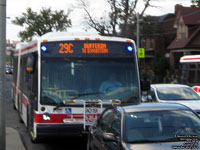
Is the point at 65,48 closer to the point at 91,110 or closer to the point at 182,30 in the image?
the point at 91,110

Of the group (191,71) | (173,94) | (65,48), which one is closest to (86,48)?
(65,48)

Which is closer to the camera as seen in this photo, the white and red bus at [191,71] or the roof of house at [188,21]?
the white and red bus at [191,71]

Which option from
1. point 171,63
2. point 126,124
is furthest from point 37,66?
point 171,63

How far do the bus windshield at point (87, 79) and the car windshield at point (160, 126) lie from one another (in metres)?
3.13

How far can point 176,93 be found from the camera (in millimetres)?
14938

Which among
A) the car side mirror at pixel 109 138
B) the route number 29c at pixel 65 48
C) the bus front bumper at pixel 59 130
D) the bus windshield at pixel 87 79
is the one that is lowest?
the bus front bumper at pixel 59 130

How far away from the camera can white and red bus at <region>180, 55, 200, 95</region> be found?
22.6 meters

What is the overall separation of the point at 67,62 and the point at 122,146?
419cm

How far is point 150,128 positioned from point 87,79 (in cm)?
362

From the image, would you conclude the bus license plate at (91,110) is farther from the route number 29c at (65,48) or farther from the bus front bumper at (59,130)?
the route number 29c at (65,48)

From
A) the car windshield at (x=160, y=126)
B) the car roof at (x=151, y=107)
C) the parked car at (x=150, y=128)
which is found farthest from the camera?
the car roof at (x=151, y=107)

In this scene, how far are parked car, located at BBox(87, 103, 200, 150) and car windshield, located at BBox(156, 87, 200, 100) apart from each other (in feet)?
25.8

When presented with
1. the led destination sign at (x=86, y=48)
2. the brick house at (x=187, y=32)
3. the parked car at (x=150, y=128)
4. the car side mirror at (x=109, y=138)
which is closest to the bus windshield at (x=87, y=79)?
the led destination sign at (x=86, y=48)

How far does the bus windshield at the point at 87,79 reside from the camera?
9.58 meters
